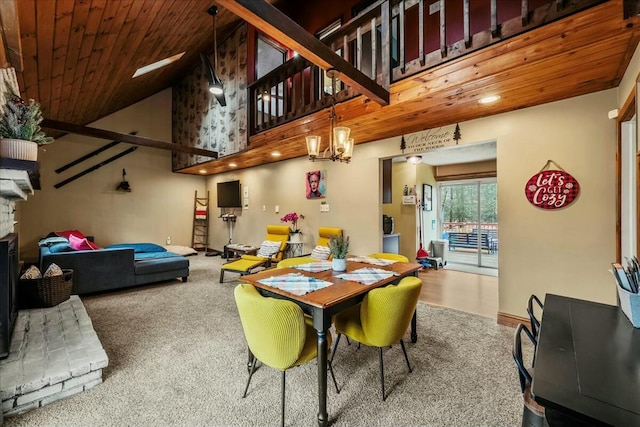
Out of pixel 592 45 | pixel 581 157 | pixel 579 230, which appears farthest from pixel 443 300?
pixel 592 45

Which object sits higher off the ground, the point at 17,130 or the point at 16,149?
the point at 17,130

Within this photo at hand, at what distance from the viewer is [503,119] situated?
3.25 m

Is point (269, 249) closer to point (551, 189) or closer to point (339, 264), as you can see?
point (339, 264)

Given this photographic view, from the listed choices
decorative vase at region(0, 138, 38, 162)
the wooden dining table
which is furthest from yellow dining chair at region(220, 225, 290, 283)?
decorative vase at region(0, 138, 38, 162)

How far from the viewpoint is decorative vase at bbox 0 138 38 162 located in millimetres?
1834

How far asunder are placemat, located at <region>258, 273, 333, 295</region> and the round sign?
258cm

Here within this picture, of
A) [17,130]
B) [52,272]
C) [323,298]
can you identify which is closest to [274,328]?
[323,298]

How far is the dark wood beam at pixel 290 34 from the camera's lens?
1.66m

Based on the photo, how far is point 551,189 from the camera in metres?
2.94

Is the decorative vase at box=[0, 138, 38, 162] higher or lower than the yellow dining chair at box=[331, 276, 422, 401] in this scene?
higher

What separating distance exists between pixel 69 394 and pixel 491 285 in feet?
18.1

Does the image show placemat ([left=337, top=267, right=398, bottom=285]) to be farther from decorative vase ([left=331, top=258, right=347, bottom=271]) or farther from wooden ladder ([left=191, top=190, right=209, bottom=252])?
wooden ladder ([left=191, top=190, right=209, bottom=252])

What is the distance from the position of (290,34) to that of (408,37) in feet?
11.2

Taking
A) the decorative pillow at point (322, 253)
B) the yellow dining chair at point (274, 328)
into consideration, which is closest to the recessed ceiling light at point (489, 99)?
the yellow dining chair at point (274, 328)
